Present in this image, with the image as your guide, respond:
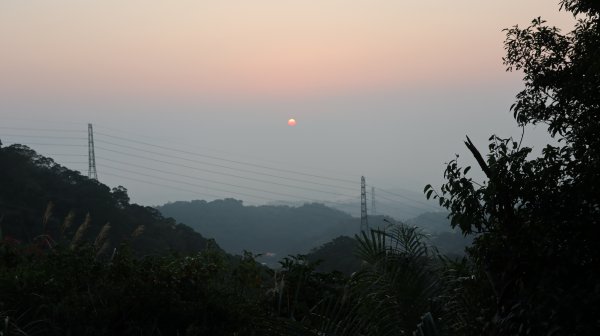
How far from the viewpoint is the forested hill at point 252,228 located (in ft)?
565

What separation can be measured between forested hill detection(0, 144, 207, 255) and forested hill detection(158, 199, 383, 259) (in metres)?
110

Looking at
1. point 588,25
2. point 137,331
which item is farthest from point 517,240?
point 137,331

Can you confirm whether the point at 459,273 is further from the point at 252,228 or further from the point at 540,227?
the point at 252,228

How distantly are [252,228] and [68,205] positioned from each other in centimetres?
13600

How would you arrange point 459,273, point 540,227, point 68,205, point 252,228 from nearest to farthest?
1. point 540,227
2. point 459,273
3. point 68,205
4. point 252,228

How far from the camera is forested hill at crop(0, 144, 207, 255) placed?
44625 mm

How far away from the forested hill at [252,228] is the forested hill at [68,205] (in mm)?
109514

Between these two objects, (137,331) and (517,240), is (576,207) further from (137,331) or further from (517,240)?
(137,331)

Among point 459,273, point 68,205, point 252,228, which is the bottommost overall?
point 252,228

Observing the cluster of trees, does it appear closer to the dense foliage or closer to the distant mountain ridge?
the dense foliage

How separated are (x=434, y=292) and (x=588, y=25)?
15.5ft

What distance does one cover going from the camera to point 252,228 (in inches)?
7313

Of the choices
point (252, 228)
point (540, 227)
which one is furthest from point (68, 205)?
point (252, 228)

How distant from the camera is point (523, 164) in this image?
5086mm
